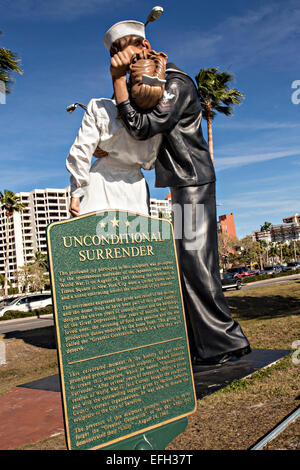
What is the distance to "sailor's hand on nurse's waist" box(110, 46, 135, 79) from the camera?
4773mm

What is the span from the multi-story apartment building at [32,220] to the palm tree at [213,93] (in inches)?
3044

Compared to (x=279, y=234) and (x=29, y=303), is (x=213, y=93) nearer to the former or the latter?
(x=29, y=303)

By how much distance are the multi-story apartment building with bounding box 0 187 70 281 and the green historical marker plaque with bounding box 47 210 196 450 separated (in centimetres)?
9020

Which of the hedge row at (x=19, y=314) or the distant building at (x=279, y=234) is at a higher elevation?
the distant building at (x=279, y=234)

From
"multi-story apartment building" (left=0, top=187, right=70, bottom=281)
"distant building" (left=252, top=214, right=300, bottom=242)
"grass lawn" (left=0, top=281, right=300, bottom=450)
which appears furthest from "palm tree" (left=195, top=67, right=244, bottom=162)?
"multi-story apartment building" (left=0, top=187, right=70, bottom=281)

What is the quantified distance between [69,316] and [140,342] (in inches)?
25.0

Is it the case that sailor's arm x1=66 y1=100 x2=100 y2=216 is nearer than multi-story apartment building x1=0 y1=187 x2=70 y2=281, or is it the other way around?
sailor's arm x1=66 y1=100 x2=100 y2=216

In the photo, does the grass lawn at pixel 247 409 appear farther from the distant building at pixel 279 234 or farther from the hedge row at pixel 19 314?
the distant building at pixel 279 234

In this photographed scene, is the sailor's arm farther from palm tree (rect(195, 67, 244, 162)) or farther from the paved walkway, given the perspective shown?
palm tree (rect(195, 67, 244, 162))

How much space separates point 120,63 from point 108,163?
1147 millimetres

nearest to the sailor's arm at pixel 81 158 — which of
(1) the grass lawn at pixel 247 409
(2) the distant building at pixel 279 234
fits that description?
(1) the grass lawn at pixel 247 409

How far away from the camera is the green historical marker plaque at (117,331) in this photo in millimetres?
2957

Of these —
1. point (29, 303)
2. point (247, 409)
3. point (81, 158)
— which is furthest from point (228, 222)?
point (247, 409)
